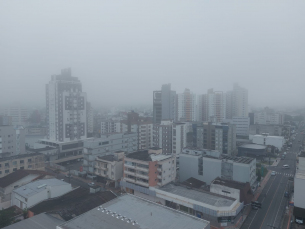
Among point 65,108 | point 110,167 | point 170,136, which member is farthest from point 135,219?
point 65,108

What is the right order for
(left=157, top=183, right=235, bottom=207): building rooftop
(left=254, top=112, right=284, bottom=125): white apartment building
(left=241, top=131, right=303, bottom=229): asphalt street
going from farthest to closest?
(left=254, top=112, right=284, bottom=125): white apartment building
(left=241, top=131, right=303, bottom=229): asphalt street
(left=157, top=183, right=235, bottom=207): building rooftop

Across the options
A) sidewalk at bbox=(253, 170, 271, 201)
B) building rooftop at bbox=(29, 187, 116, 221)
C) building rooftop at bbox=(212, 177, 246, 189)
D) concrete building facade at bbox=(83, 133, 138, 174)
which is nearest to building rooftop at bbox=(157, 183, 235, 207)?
building rooftop at bbox=(212, 177, 246, 189)

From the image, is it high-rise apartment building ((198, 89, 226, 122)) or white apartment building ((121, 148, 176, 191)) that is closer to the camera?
white apartment building ((121, 148, 176, 191))

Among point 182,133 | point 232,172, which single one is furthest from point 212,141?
point 232,172

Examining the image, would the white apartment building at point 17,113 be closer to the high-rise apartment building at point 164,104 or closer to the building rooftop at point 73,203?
the high-rise apartment building at point 164,104

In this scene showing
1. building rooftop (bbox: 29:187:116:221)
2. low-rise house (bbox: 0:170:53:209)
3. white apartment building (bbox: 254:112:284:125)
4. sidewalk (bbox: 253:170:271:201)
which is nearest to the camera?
building rooftop (bbox: 29:187:116:221)

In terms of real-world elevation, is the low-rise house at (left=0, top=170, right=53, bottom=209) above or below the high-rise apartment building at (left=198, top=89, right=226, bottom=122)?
below

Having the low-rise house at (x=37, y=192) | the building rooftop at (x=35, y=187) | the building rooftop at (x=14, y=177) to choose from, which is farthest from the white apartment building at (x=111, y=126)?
the low-rise house at (x=37, y=192)

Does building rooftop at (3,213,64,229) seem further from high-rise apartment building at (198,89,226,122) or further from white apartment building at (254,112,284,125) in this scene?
white apartment building at (254,112,284,125)
